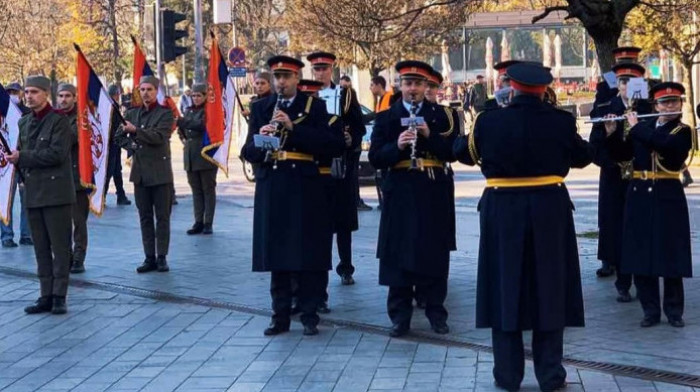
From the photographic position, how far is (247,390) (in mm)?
8008

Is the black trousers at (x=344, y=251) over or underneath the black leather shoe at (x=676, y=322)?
over

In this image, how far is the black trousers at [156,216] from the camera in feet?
43.3

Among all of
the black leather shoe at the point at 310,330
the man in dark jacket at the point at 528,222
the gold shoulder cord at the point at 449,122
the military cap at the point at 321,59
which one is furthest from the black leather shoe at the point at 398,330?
the military cap at the point at 321,59

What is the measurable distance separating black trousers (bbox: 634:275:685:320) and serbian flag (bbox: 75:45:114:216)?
16.7ft

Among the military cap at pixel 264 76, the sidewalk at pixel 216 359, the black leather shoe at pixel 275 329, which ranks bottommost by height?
the sidewalk at pixel 216 359

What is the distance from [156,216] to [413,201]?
182 inches

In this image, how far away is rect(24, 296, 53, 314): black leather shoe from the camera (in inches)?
432

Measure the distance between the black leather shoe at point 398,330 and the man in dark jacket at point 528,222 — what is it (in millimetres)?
1714

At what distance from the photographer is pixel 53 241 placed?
35.4 ft

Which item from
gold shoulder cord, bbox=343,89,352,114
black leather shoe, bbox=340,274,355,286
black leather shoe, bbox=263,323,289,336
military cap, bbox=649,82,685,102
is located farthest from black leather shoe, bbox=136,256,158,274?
military cap, bbox=649,82,685,102

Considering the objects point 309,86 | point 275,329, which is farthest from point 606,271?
point 275,329

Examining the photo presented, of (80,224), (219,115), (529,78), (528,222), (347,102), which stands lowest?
(80,224)

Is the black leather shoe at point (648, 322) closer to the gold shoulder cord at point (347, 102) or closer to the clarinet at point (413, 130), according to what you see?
Answer: the clarinet at point (413, 130)

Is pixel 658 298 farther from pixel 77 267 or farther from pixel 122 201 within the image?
pixel 122 201
